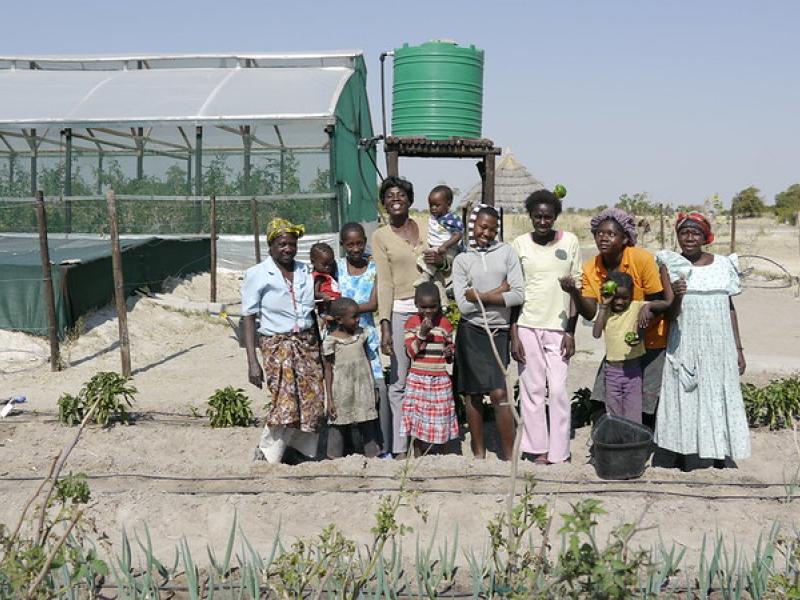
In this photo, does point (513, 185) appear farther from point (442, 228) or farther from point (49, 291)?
point (442, 228)

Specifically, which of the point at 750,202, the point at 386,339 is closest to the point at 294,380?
the point at 386,339

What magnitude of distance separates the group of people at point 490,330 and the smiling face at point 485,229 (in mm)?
11

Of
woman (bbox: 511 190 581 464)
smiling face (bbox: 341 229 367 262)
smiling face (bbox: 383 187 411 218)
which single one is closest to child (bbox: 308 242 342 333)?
smiling face (bbox: 341 229 367 262)

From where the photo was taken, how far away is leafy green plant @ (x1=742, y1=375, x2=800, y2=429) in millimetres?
5445

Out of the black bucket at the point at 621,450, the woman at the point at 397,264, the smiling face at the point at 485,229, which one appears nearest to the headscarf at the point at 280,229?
the woman at the point at 397,264

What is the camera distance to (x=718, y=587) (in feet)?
11.0

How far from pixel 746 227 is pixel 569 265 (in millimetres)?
26734

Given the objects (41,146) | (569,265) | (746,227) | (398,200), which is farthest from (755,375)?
(746,227)

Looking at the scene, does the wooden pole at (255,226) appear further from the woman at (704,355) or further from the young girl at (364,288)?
the woman at (704,355)

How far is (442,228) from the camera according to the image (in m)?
4.93

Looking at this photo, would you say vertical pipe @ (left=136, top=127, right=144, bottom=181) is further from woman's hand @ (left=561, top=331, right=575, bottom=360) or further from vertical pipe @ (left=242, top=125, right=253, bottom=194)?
woman's hand @ (left=561, top=331, right=575, bottom=360)

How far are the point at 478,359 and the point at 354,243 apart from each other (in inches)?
36.9

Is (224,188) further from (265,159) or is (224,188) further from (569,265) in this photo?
(569,265)

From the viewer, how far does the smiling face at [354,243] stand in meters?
4.76
